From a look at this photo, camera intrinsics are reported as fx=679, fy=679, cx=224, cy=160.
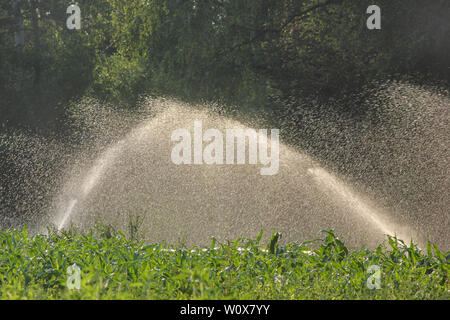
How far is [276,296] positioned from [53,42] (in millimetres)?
20579

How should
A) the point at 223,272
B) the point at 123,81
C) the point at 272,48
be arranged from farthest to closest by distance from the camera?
the point at 123,81 < the point at 272,48 < the point at 223,272

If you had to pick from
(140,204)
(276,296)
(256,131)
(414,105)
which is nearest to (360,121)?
(414,105)

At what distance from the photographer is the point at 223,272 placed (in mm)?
4781

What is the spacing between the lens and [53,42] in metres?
23.3

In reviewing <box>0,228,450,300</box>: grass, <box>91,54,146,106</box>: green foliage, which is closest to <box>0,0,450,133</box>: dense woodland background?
<box>91,54,146,106</box>: green foliage

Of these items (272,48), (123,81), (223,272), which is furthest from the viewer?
(123,81)

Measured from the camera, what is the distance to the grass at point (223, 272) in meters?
4.28

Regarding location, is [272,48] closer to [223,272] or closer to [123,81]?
[123,81]

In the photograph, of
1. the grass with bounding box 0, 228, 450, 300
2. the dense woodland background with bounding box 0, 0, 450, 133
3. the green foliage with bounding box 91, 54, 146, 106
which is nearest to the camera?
the grass with bounding box 0, 228, 450, 300

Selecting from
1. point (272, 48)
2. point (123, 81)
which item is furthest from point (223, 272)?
point (123, 81)

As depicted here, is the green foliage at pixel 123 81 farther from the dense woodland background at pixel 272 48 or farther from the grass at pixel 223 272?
the grass at pixel 223 272

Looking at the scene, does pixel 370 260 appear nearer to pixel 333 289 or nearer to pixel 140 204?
pixel 333 289

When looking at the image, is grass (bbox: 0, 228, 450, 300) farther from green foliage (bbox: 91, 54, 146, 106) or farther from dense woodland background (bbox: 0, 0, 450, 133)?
green foliage (bbox: 91, 54, 146, 106)

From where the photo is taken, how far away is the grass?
4.28 meters
